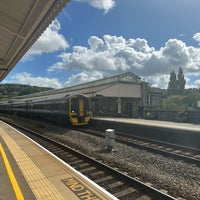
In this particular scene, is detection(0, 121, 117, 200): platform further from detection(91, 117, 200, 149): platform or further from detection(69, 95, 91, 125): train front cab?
detection(69, 95, 91, 125): train front cab

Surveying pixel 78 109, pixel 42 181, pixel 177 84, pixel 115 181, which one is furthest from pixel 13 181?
pixel 177 84

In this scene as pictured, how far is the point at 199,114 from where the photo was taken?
20.0m

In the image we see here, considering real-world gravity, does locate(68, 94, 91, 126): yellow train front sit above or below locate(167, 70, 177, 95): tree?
below

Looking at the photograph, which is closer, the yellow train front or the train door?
the yellow train front

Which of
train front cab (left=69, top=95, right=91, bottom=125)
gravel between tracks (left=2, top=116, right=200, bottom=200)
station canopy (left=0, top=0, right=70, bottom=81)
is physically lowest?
gravel between tracks (left=2, top=116, right=200, bottom=200)

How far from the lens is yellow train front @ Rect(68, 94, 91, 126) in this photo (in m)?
19.0

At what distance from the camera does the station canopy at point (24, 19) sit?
8.26m

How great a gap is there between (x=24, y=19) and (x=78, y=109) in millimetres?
10803

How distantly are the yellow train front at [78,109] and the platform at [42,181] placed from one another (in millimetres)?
11002

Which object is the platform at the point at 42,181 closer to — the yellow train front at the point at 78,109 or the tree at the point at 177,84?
the yellow train front at the point at 78,109

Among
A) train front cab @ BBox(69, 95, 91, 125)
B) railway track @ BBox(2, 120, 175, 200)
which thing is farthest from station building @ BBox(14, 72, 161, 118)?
railway track @ BBox(2, 120, 175, 200)

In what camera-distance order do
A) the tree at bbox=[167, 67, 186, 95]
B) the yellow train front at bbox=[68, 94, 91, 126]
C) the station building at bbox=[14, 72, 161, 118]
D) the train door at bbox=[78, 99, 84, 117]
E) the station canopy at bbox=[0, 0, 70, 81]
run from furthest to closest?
1. the tree at bbox=[167, 67, 186, 95]
2. the station building at bbox=[14, 72, 161, 118]
3. the train door at bbox=[78, 99, 84, 117]
4. the yellow train front at bbox=[68, 94, 91, 126]
5. the station canopy at bbox=[0, 0, 70, 81]

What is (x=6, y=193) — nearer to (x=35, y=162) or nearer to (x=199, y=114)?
(x=35, y=162)

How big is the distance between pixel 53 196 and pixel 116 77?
104ft
